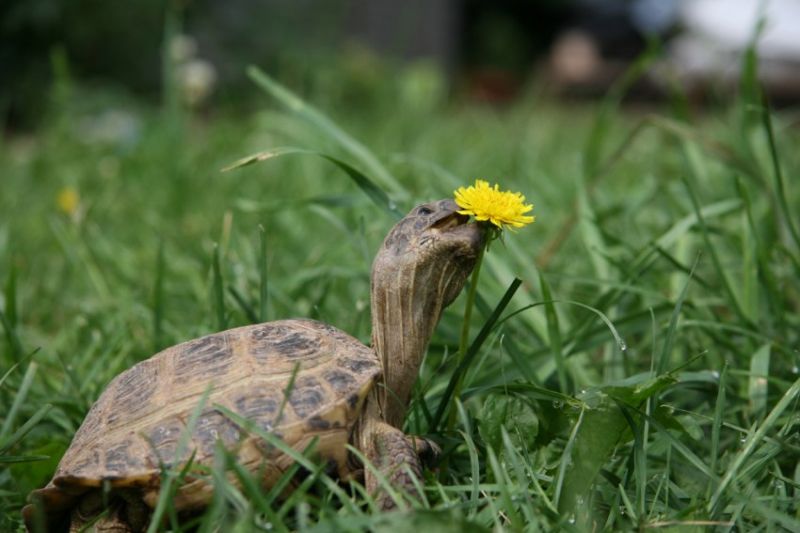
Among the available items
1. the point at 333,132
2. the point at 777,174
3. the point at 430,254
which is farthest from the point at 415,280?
the point at 777,174

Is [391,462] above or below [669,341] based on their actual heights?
below

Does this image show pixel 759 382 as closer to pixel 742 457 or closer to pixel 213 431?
pixel 742 457

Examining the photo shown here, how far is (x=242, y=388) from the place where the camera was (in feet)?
4.33

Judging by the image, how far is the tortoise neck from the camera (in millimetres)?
1414

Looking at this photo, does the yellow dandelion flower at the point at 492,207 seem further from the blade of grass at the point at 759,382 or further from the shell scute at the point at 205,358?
the blade of grass at the point at 759,382

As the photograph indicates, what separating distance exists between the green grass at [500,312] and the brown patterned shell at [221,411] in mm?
68

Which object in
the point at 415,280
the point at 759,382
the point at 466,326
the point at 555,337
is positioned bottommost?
the point at 759,382

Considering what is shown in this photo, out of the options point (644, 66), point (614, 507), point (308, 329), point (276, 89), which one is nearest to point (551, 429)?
point (614, 507)

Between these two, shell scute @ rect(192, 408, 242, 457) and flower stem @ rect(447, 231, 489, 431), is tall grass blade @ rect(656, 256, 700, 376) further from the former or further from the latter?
shell scute @ rect(192, 408, 242, 457)

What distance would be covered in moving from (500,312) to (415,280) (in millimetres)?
185

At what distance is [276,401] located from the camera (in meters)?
1.31

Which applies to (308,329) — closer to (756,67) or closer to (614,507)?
(614,507)

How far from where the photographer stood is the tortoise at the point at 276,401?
4.18ft

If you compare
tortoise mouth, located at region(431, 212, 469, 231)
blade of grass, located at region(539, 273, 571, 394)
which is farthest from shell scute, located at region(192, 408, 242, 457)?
blade of grass, located at region(539, 273, 571, 394)
